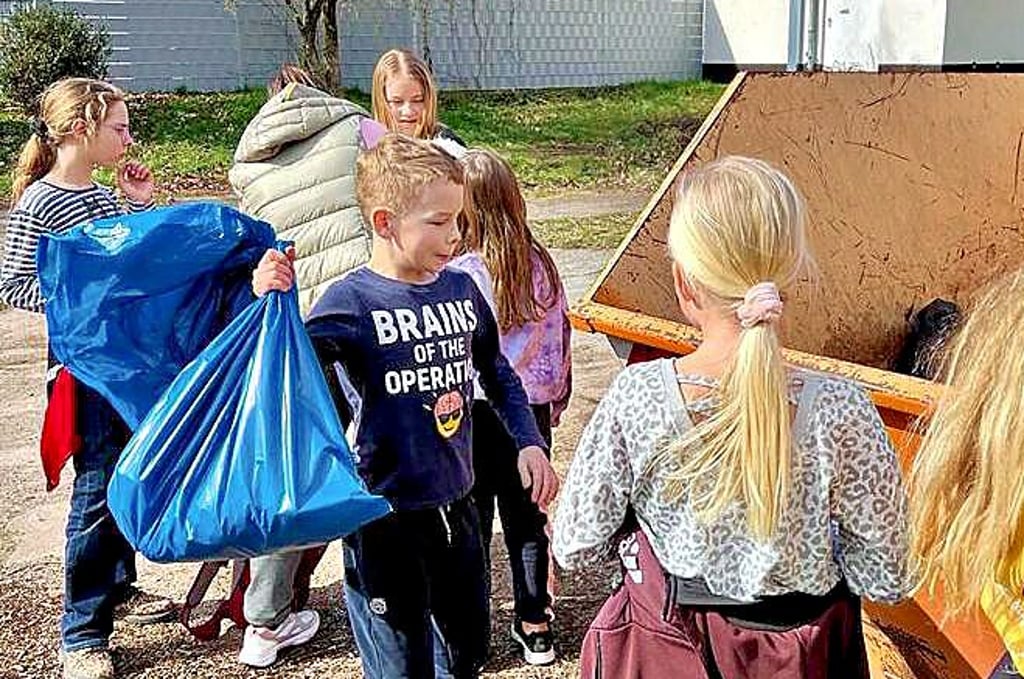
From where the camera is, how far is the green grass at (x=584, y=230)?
385 inches

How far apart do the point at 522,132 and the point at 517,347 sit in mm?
12556

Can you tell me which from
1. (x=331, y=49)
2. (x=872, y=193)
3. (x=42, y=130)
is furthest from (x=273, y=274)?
(x=331, y=49)

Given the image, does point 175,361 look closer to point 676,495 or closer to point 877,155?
point 676,495

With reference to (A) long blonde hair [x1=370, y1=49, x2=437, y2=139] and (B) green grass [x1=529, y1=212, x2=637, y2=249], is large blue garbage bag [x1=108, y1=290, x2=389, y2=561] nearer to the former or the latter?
(A) long blonde hair [x1=370, y1=49, x2=437, y2=139]

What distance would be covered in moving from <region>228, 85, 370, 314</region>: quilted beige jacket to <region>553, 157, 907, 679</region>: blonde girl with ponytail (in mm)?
1614

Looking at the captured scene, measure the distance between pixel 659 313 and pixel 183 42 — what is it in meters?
15.2

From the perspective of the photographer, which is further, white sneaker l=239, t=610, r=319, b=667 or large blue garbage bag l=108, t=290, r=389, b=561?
white sneaker l=239, t=610, r=319, b=667

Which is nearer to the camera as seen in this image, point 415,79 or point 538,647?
point 538,647

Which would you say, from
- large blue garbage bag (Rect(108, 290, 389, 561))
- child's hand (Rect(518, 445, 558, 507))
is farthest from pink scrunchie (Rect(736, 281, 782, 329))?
child's hand (Rect(518, 445, 558, 507))

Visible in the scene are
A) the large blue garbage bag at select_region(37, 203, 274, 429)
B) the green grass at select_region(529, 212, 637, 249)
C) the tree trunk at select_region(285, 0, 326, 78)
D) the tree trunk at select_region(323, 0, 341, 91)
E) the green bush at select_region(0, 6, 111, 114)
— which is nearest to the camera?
the large blue garbage bag at select_region(37, 203, 274, 429)

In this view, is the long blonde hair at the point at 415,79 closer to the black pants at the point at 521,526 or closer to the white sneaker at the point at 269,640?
the black pants at the point at 521,526

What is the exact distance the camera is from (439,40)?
65.2 ft

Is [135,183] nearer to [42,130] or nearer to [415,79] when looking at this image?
[42,130]

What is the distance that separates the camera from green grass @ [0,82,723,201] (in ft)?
41.5
